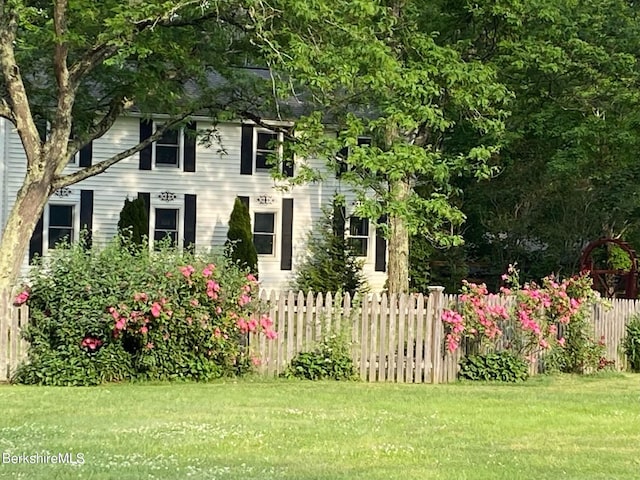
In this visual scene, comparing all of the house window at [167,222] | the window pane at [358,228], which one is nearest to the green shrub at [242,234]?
the house window at [167,222]

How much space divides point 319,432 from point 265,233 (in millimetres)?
22958

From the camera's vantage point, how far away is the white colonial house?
29.8 m

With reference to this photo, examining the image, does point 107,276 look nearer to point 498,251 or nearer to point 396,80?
point 396,80

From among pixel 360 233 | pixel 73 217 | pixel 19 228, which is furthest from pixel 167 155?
pixel 19 228

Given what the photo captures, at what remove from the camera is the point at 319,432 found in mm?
9109

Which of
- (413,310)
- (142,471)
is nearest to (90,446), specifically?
(142,471)

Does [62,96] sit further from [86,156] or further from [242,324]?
[86,156]

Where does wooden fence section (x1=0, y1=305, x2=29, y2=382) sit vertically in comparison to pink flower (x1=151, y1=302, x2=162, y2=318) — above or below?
below

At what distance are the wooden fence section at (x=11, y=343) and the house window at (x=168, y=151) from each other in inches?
687

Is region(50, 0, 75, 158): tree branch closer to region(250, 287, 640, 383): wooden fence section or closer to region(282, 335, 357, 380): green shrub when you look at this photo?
region(250, 287, 640, 383): wooden fence section

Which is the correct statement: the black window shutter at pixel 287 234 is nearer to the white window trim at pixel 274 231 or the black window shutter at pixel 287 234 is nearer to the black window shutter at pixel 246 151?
the white window trim at pixel 274 231

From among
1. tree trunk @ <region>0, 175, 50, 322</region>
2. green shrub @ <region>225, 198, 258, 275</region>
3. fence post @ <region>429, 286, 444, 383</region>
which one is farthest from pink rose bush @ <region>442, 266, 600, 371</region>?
green shrub @ <region>225, 198, 258, 275</region>

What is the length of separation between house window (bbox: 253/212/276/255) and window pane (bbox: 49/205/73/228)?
5.93m

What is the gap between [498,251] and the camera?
107ft
